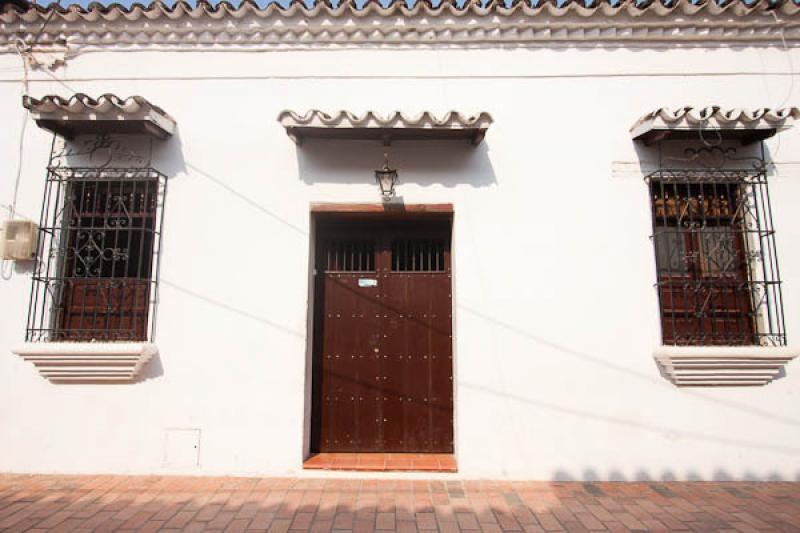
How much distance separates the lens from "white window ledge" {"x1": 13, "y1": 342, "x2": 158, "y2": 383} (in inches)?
155

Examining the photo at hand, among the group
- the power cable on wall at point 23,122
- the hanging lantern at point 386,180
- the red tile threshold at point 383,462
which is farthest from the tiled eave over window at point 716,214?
the power cable on wall at point 23,122

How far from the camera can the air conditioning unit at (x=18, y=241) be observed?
4.13 m

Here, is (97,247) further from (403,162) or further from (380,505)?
(380,505)

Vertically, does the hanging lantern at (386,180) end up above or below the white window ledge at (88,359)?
above

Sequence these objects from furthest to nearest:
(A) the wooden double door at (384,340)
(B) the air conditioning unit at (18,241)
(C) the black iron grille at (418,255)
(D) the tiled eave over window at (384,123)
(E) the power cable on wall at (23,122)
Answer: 1. (C) the black iron grille at (418,255)
2. (A) the wooden double door at (384,340)
3. (E) the power cable on wall at (23,122)
4. (B) the air conditioning unit at (18,241)
5. (D) the tiled eave over window at (384,123)

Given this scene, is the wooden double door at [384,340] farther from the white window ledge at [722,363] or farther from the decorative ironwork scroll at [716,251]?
the decorative ironwork scroll at [716,251]

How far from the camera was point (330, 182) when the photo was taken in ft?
14.2

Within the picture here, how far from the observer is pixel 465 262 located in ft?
13.8

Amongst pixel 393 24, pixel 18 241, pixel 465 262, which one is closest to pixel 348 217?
pixel 465 262

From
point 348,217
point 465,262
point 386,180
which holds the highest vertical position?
point 386,180

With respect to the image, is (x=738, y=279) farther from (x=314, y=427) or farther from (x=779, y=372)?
(x=314, y=427)

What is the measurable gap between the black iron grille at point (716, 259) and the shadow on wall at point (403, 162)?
167 cm

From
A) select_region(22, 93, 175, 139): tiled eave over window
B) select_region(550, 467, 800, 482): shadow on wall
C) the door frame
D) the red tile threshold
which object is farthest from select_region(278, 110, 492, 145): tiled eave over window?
select_region(550, 467, 800, 482): shadow on wall

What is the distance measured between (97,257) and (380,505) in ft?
11.0
